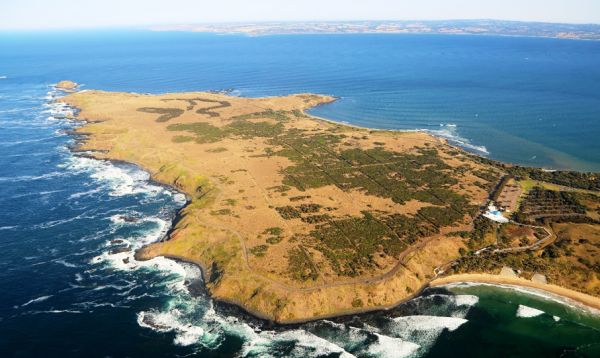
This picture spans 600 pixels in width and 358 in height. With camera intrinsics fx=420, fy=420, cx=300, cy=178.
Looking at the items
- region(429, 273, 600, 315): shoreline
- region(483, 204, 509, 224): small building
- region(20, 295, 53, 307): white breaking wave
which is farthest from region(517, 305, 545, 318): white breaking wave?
region(20, 295, 53, 307): white breaking wave

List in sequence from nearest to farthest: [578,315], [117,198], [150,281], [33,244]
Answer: [578,315]
[150,281]
[33,244]
[117,198]

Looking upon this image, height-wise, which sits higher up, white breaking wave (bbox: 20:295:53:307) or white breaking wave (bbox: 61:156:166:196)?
white breaking wave (bbox: 61:156:166:196)

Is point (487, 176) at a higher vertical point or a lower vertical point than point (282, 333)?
higher

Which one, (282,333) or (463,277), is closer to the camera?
(282,333)

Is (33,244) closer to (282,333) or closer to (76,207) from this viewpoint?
(76,207)

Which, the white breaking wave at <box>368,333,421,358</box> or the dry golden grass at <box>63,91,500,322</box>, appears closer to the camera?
the white breaking wave at <box>368,333,421,358</box>

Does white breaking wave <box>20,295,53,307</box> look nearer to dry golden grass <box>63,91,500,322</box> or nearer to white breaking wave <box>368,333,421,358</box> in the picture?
dry golden grass <box>63,91,500,322</box>

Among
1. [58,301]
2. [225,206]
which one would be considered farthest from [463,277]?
[58,301]
